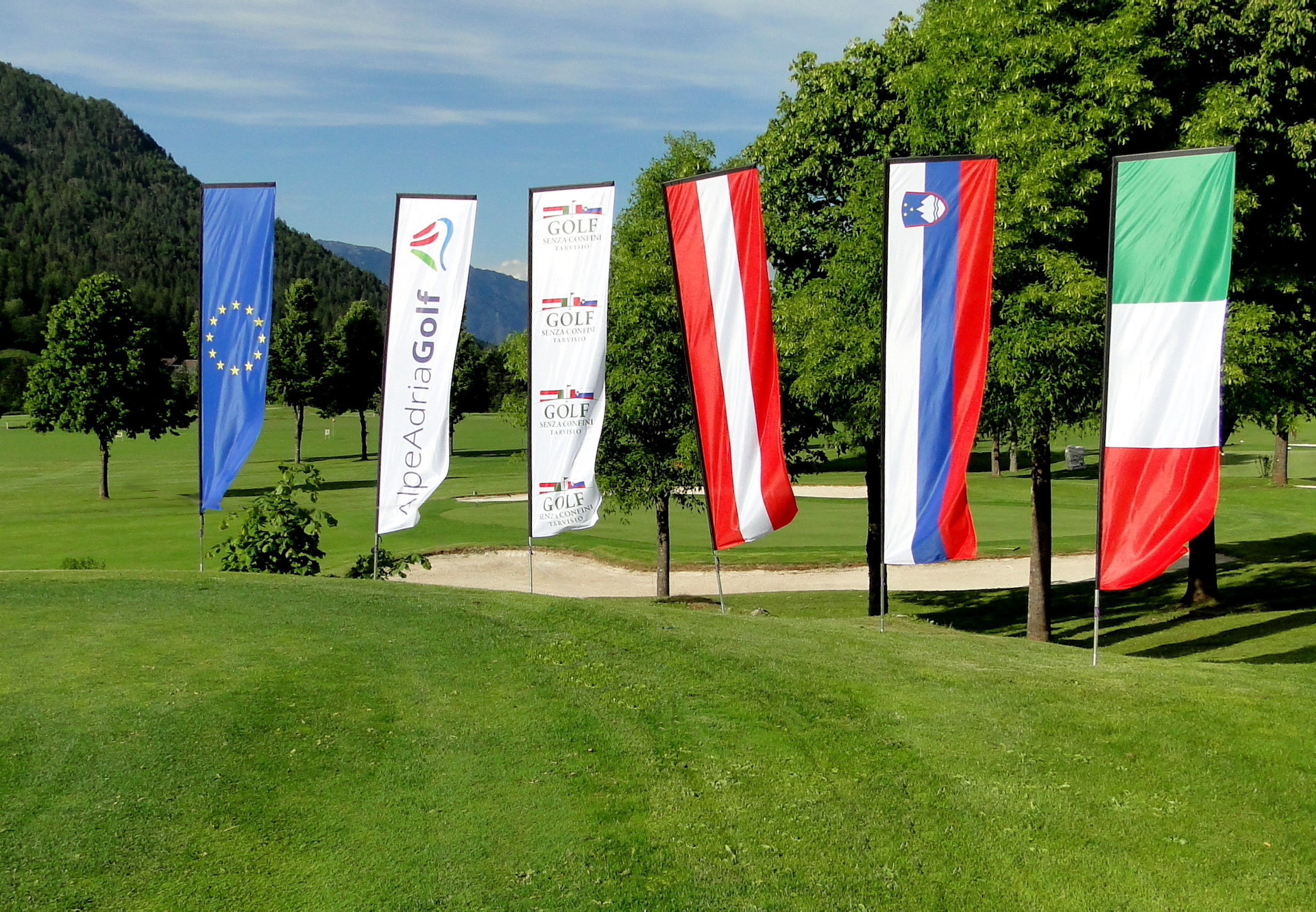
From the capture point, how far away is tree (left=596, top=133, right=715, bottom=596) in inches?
923

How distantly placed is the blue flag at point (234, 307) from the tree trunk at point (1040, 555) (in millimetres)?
12867

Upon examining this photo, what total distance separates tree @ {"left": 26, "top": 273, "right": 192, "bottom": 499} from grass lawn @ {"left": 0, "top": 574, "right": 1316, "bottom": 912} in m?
37.9

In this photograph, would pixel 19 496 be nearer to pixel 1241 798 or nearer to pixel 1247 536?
pixel 1247 536

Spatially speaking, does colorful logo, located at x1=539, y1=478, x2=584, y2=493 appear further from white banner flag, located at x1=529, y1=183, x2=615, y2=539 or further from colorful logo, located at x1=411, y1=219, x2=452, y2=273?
colorful logo, located at x1=411, y1=219, x2=452, y2=273

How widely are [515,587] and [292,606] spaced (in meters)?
13.8

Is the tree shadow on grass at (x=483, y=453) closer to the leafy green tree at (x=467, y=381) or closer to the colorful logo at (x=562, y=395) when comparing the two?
the leafy green tree at (x=467, y=381)

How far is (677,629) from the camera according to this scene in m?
13.8

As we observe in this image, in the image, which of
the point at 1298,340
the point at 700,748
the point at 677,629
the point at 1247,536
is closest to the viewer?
the point at 700,748

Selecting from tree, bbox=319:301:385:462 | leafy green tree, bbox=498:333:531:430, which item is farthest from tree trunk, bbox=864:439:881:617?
tree, bbox=319:301:385:462

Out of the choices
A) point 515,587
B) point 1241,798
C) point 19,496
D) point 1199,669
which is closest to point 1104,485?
point 1199,669

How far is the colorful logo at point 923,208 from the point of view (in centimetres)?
1370

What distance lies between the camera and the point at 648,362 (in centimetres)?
2370

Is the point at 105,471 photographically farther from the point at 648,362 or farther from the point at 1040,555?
the point at 1040,555

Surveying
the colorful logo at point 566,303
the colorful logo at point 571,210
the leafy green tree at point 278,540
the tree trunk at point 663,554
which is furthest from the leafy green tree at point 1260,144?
the leafy green tree at point 278,540
